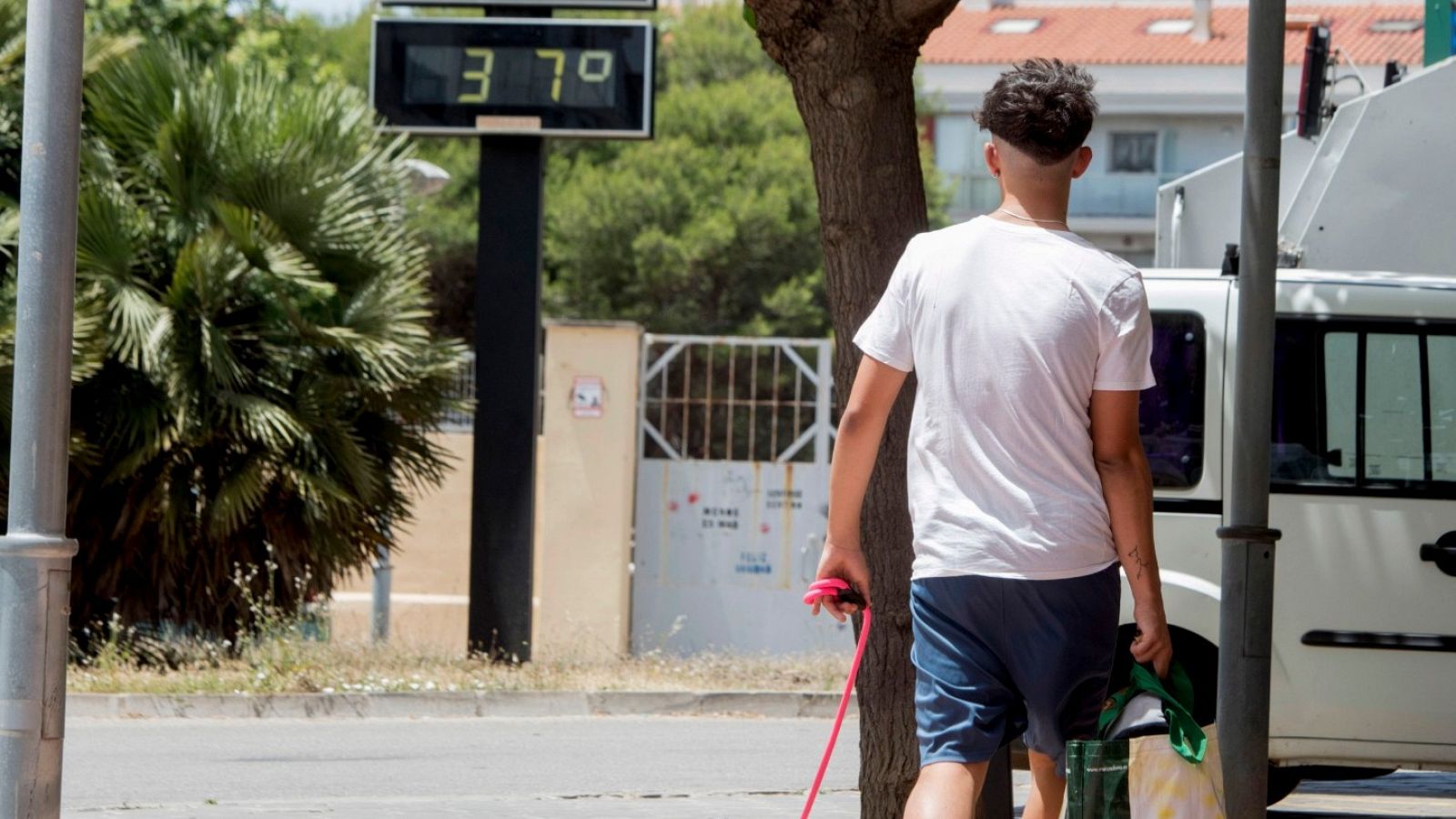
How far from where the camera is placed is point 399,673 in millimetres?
10539

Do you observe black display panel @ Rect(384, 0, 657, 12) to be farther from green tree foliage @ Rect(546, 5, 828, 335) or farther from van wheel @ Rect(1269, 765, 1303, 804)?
green tree foliage @ Rect(546, 5, 828, 335)

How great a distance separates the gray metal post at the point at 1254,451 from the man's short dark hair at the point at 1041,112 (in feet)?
Answer: 6.11

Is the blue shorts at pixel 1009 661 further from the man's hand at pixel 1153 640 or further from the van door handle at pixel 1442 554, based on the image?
the van door handle at pixel 1442 554

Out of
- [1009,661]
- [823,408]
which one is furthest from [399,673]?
[1009,661]

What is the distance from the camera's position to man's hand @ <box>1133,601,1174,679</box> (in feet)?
11.2

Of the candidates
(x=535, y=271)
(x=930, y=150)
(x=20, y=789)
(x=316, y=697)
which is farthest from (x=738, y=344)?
(x=930, y=150)

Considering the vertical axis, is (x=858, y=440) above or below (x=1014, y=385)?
below

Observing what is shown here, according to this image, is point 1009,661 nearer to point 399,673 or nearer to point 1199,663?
point 1199,663

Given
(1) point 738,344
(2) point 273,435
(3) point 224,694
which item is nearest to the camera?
(3) point 224,694

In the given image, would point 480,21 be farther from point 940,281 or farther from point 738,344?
point 940,281

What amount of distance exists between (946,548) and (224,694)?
7361 millimetres

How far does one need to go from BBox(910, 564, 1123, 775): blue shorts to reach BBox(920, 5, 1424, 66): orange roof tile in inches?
1925

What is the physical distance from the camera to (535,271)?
1171cm

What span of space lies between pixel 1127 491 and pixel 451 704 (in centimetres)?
714
